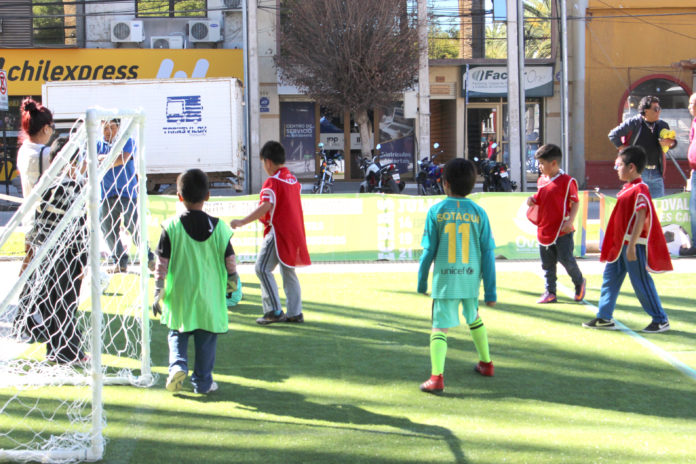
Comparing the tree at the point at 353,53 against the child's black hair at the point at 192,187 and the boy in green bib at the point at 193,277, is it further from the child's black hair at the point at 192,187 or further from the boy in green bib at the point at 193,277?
the boy in green bib at the point at 193,277

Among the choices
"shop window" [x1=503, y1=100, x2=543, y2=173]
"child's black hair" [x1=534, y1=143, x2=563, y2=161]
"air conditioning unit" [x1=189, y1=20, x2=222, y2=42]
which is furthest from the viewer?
"shop window" [x1=503, y1=100, x2=543, y2=173]

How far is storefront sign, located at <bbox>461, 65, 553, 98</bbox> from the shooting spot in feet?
85.7

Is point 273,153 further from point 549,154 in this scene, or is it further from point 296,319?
point 549,154

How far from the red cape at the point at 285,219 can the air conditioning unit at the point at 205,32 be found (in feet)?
64.6

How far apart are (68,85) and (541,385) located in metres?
18.6

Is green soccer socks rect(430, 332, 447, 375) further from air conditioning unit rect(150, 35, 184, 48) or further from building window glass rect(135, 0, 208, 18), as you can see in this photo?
building window glass rect(135, 0, 208, 18)

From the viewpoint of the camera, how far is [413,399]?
15.9 feet

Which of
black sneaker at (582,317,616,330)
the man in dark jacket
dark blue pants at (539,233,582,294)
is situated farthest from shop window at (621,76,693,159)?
black sneaker at (582,317,616,330)

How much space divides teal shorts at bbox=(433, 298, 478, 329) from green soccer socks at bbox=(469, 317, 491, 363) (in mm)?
142

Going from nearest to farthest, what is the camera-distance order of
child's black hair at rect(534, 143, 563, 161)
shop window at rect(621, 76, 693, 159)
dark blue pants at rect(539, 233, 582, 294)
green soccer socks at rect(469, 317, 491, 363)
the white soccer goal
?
1. the white soccer goal
2. green soccer socks at rect(469, 317, 491, 363)
3. child's black hair at rect(534, 143, 563, 161)
4. dark blue pants at rect(539, 233, 582, 294)
5. shop window at rect(621, 76, 693, 159)

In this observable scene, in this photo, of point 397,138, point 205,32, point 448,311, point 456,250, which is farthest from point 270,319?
point 397,138

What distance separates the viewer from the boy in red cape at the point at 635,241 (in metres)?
6.34

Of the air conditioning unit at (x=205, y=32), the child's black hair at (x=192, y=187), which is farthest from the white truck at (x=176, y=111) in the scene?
the child's black hair at (x=192, y=187)

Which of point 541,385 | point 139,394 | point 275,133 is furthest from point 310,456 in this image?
point 275,133
